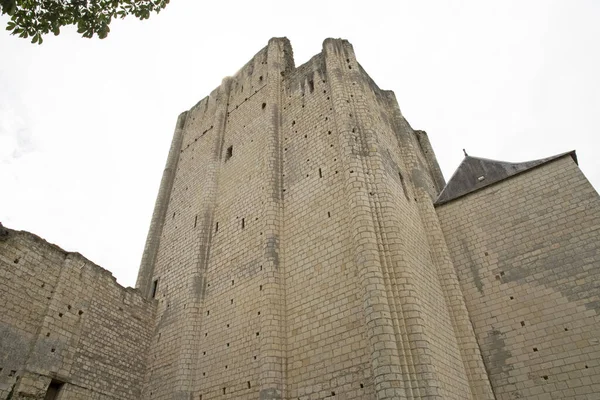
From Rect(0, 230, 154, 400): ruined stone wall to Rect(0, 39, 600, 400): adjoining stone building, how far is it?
0.12 ft

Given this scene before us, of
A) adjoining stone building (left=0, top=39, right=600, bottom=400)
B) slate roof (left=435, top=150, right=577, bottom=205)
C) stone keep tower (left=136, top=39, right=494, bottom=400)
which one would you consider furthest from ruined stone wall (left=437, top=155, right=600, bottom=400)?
stone keep tower (left=136, top=39, right=494, bottom=400)

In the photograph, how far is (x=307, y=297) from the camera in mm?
9898

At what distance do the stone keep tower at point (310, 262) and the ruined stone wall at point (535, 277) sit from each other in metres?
0.63

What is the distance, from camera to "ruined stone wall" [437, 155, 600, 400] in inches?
333

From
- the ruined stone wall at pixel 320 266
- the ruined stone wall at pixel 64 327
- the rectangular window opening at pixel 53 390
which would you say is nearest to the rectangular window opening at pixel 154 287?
the ruined stone wall at pixel 64 327

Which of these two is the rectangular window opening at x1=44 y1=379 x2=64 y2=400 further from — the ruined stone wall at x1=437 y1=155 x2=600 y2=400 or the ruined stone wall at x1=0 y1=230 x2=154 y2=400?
the ruined stone wall at x1=437 y1=155 x2=600 y2=400

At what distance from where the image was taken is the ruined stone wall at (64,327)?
9141 millimetres

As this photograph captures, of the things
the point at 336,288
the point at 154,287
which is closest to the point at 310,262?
the point at 336,288

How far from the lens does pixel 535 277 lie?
31.8 feet

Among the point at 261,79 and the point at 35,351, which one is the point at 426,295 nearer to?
the point at 35,351

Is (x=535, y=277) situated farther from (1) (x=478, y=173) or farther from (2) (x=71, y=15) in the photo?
(2) (x=71, y=15)

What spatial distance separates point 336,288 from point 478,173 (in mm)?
7077

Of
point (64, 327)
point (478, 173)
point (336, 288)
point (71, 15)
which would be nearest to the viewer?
point (71, 15)

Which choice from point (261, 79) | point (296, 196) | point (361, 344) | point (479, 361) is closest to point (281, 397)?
point (361, 344)
